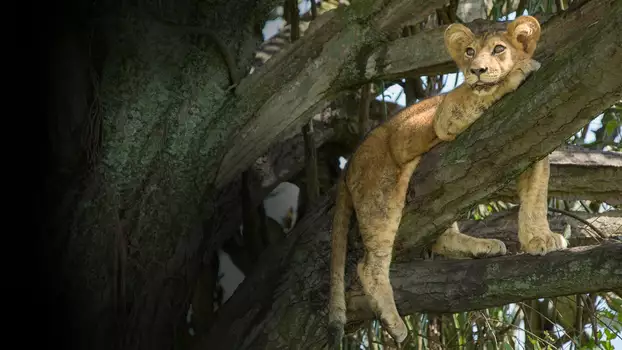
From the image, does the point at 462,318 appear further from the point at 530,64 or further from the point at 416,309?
the point at 530,64

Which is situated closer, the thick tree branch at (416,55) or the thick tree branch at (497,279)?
the thick tree branch at (497,279)

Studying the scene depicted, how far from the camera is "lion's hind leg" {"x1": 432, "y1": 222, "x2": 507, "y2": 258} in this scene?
4109 mm

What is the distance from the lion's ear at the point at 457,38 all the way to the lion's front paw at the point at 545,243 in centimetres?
73

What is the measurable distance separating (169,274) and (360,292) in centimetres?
85

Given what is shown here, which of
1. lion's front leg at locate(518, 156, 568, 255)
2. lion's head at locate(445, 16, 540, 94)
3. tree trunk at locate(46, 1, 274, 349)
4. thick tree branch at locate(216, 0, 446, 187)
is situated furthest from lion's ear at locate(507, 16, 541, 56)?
tree trunk at locate(46, 1, 274, 349)

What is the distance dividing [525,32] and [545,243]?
78cm

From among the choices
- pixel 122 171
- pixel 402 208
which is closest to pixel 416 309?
pixel 402 208

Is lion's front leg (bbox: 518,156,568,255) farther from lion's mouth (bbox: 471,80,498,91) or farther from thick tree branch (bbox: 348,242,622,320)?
lion's mouth (bbox: 471,80,498,91)

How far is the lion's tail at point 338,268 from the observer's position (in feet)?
12.8

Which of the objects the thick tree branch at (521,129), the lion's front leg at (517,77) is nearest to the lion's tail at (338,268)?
the thick tree branch at (521,129)

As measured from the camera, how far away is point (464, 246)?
4.20 meters

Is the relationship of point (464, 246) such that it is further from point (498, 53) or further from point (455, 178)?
point (498, 53)

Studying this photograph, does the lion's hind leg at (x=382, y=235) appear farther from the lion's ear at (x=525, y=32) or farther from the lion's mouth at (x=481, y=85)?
the lion's ear at (x=525, y=32)

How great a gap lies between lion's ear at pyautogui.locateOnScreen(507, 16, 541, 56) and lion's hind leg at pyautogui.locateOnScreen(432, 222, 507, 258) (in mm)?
898
